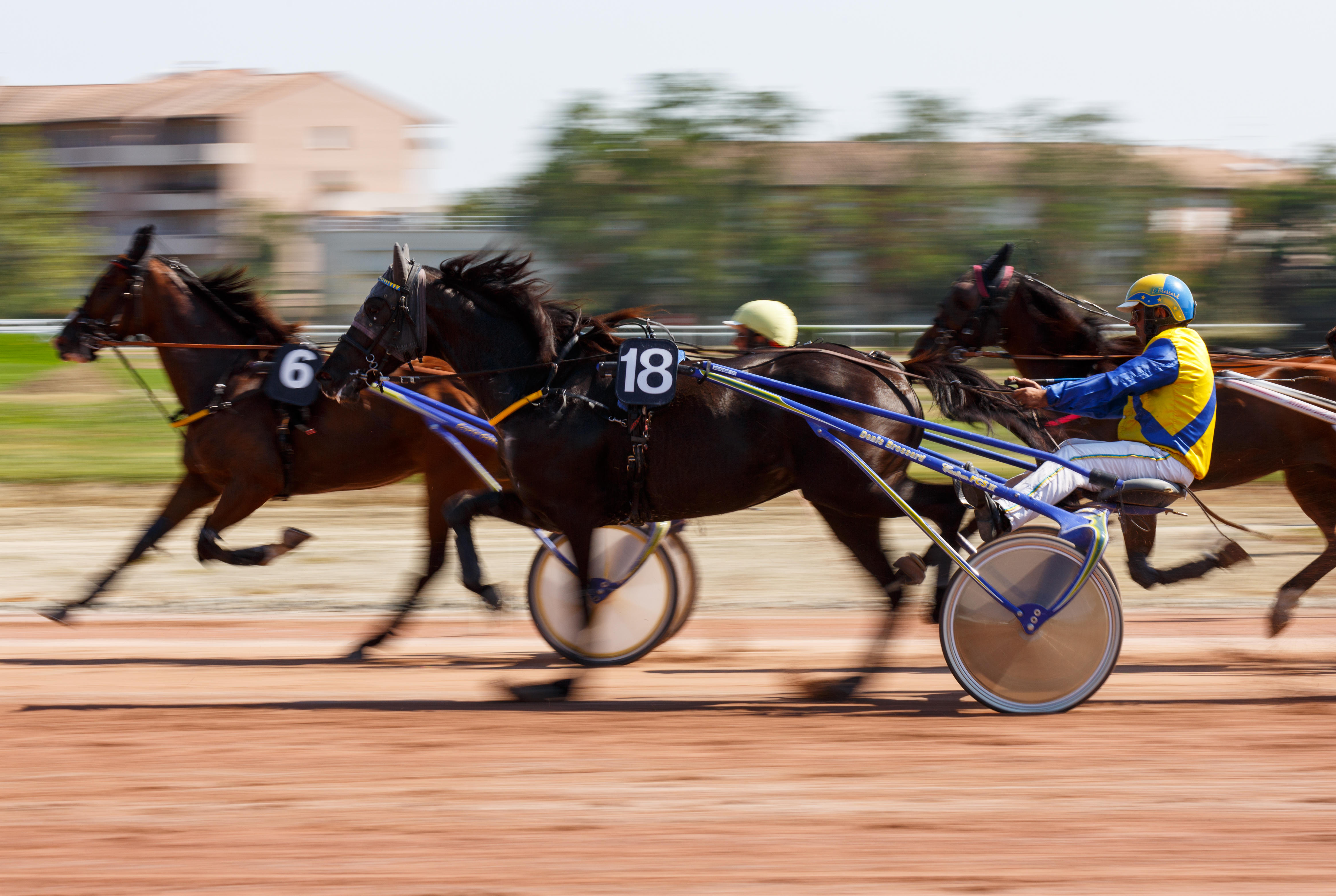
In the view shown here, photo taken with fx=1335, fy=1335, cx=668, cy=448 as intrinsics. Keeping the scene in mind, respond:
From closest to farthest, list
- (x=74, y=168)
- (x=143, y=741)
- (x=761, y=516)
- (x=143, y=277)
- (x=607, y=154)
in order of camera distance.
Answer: (x=143, y=741)
(x=143, y=277)
(x=761, y=516)
(x=607, y=154)
(x=74, y=168)

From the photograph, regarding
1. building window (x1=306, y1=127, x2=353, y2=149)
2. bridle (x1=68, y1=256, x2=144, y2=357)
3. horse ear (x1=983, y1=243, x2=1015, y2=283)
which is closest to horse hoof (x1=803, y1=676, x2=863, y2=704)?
horse ear (x1=983, y1=243, x2=1015, y2=283)

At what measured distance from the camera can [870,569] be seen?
5.97m

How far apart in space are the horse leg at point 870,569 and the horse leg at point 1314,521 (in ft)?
6.81

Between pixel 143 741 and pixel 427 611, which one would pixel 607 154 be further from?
pixel 143 741

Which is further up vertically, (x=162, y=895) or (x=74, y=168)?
(x=162, y=895)

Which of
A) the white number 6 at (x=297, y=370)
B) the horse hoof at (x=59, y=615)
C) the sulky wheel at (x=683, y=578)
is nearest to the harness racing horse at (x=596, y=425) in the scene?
→ the sulky wheel at (x=683, y=578)

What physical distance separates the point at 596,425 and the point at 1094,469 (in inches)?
82.0

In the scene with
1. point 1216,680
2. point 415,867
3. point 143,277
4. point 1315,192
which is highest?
point 143,277

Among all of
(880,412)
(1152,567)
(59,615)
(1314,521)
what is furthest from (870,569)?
(59,615)

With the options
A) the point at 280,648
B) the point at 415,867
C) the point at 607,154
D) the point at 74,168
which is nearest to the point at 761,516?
the point at 280,648

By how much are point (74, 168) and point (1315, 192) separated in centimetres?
4982

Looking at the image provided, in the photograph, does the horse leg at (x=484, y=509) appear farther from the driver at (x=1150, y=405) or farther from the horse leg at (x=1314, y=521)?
the horse leg at (x=1314, y=521)

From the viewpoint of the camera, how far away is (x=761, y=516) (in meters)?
11.1

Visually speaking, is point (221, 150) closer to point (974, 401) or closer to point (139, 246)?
point (139, 246)
